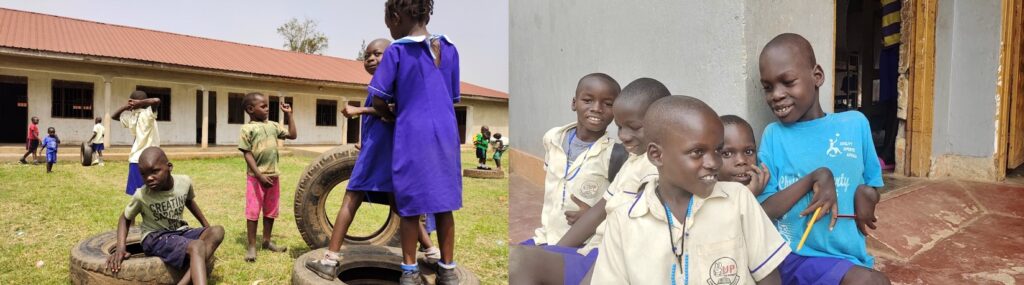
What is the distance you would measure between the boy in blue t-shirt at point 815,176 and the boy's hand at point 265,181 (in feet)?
9.58

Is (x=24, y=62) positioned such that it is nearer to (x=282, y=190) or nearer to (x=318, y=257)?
(x=282, y=190)

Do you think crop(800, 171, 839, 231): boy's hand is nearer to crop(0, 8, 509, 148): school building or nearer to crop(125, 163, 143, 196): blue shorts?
crop(0, 8, 509, 148): school building

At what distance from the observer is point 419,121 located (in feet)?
4.91

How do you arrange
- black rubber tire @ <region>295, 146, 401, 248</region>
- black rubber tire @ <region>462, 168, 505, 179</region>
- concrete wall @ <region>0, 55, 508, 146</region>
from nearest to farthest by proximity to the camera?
black rubber tire @ <region>295, 146, 401, 248</region> < black rubber tire @ <region>462, 168, 505, 179</region> < concrete wall @ <region>0, 55, 508, 146</region>

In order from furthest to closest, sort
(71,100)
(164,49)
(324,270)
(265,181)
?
(71,100) < (164,49) < (265,181) < (324,270)

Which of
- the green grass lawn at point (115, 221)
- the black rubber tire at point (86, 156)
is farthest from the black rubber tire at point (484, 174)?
the black rubber tire at point (86, 156)

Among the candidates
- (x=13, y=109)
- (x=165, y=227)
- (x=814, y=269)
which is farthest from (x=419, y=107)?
(x=13, y=109)

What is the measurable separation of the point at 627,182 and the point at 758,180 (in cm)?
33

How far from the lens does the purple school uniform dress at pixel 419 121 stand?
148cm

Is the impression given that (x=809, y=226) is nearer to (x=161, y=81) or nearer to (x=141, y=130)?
(x=141, y=130)

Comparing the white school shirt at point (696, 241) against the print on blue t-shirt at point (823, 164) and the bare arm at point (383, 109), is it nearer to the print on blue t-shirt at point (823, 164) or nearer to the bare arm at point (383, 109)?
A: the print on blue t-shirt at point (823, 164)

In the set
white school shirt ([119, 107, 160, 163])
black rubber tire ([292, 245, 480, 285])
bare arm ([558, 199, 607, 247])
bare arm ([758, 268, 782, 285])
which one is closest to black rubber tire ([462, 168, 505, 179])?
white school shirt ([119, 107, 160, 163])

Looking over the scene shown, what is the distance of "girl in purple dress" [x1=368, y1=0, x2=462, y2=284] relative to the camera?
1.49 meters

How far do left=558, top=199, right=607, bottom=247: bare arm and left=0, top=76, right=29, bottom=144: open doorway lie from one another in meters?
9.22
